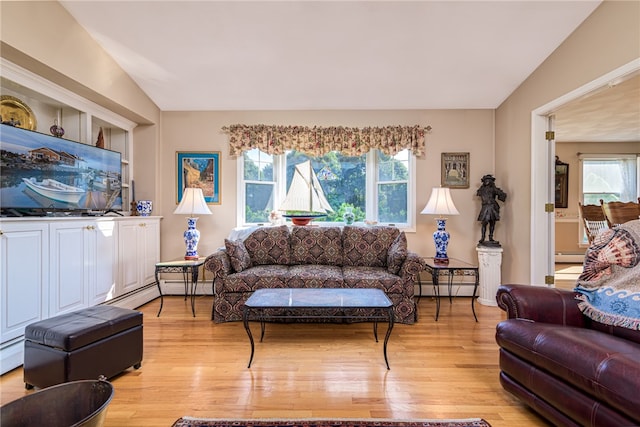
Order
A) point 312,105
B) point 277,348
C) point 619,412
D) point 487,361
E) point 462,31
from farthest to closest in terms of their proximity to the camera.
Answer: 1. point 312,105
2. point 462,31
3. point 277,348
4. point 487,361
5. point 619,412

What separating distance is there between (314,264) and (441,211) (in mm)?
1648

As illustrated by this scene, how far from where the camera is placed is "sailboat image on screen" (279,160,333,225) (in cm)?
410

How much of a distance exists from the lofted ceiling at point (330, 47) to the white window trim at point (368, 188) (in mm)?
751

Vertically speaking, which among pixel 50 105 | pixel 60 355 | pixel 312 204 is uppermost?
pixel 50 105

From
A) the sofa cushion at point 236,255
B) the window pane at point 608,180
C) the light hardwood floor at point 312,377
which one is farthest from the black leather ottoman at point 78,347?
the window pane at point 608,180

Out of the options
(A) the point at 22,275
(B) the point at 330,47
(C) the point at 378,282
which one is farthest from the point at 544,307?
(A) the point at 22,275

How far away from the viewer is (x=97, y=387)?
57.7 inches

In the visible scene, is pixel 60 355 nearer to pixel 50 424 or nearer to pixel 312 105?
pixel 50 424

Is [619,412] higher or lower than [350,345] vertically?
higher

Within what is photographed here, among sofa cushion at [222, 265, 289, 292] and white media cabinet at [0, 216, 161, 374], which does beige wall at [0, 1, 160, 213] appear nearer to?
white media cabinet at [0, 216, 161, 374]

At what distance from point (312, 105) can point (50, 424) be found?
3738 millimetres

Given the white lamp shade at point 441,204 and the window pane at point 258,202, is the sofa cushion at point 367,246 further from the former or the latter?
the window pane at point 258,202

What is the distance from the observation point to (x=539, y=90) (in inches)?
128

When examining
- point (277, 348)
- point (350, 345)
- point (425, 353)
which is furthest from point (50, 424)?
point (425, 353)
